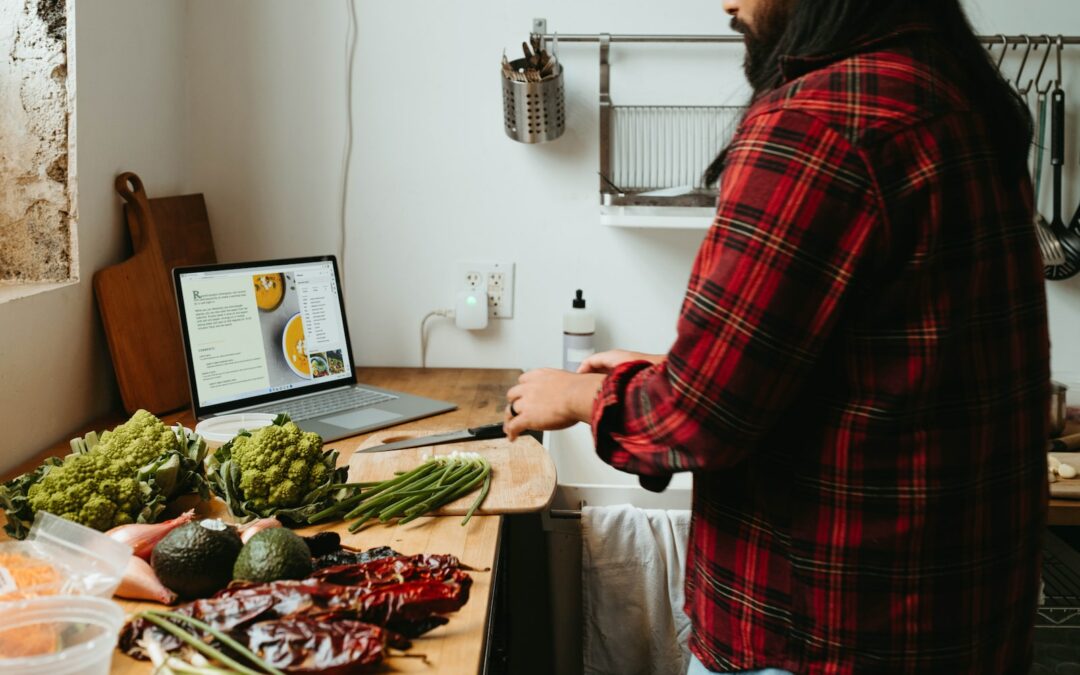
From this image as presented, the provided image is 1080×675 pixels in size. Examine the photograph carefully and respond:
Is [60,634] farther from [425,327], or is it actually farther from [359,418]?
[425,327]

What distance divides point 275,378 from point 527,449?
57 cm

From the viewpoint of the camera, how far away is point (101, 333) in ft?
5.81

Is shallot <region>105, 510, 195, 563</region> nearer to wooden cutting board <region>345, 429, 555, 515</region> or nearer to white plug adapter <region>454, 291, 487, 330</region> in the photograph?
wooden cutting board <region>345, 429, 555, 515</region>

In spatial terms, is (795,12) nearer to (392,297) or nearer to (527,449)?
(527,449)

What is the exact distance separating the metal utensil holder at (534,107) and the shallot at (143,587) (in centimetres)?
129

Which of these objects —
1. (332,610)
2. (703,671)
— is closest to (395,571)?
(332,610)

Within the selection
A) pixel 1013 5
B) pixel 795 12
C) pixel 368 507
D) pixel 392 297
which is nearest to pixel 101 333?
pixel 392 297

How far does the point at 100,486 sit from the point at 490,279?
1.18m

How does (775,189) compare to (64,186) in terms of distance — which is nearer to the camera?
(775,189)

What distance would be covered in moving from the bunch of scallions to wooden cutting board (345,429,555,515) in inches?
0.7

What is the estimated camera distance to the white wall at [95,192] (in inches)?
59.4

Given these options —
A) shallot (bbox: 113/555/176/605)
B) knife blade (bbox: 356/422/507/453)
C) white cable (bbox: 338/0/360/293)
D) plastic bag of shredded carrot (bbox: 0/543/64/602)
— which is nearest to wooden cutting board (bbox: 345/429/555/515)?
knife blade (bbox: 356/422/507/453)

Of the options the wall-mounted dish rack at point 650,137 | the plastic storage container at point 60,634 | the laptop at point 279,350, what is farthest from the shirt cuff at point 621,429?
the wall-mounted dish rack at point 650,137

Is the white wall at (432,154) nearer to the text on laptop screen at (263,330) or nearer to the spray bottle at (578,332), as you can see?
the spray bottle at (578,332)
